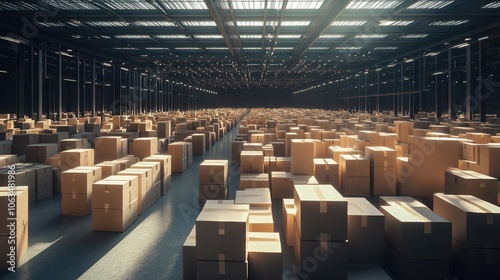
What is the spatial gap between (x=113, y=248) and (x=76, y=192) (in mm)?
Result: 1664

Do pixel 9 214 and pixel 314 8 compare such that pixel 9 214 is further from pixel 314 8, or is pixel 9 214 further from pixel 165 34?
pixel 165 34

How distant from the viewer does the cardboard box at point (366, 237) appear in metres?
3.81

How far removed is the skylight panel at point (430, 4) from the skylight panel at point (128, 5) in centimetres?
796

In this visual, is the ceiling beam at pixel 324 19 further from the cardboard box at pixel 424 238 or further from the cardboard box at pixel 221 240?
the cardboard box at pixel 221 240

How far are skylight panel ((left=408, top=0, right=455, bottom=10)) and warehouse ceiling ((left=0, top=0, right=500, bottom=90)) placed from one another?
3 centimetres

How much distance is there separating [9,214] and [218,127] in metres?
14.4

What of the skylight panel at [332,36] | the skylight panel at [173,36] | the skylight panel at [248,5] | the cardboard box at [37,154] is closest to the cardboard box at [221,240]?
the cardboard box at [37,154]

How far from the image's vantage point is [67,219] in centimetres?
539

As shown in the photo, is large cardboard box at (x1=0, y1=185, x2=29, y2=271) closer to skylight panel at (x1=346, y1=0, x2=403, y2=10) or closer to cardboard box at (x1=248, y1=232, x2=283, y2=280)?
cardboard box at (x1=248, y1=232, x2=283, y2=280)

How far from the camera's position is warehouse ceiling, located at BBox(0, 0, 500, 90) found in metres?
11.4

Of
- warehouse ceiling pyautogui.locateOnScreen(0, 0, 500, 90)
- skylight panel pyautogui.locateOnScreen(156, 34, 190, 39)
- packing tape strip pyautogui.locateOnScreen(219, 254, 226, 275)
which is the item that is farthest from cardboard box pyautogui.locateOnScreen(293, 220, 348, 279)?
skylight panel pyautogui.locateOnScreen(156, 34, 190, 39)

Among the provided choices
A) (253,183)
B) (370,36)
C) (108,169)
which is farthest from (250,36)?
(253,183)

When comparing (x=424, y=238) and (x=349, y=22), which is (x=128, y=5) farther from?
(x=424, y=238)

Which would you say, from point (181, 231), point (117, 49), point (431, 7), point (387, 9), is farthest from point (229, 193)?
point (117, 49)
